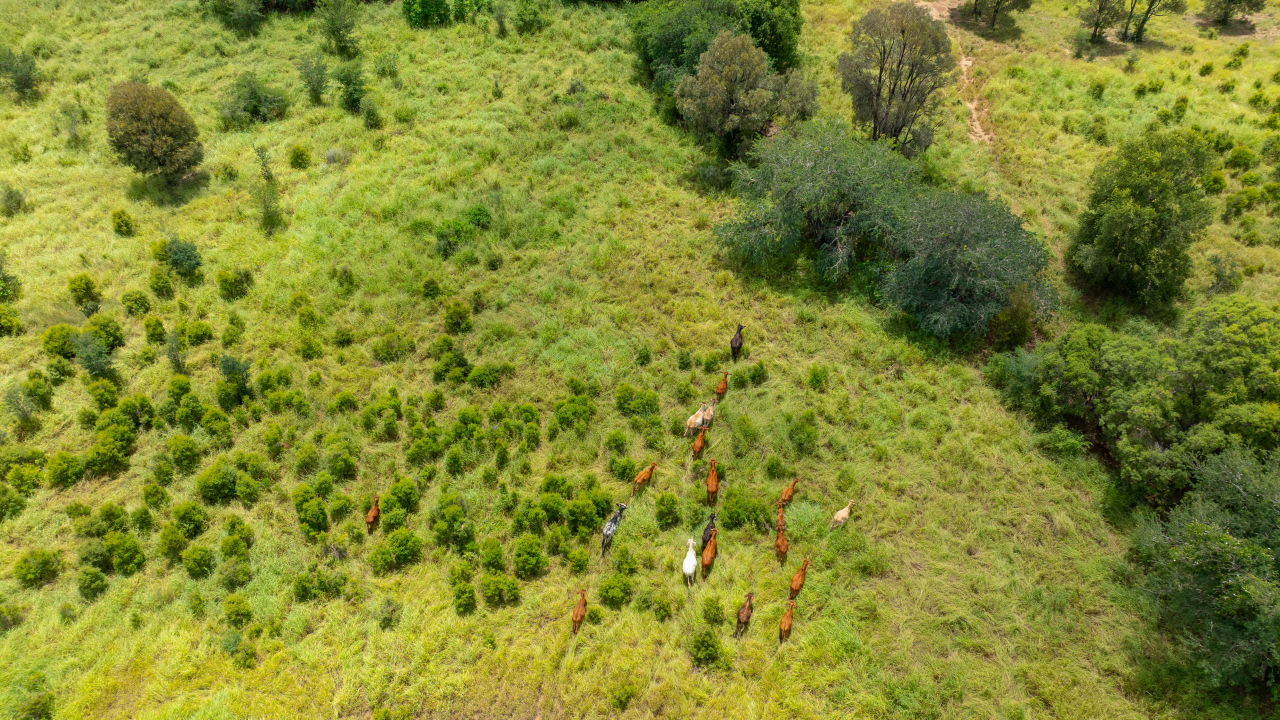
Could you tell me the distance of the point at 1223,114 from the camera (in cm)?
2684

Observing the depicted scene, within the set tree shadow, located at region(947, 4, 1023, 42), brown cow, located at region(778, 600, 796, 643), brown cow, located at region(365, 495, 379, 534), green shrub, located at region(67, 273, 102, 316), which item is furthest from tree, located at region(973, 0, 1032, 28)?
green shrub, located at region(67, 273, 102, 316)

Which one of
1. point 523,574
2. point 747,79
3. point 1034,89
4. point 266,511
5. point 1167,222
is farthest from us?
point 1034,89

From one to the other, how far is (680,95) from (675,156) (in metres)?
3.02

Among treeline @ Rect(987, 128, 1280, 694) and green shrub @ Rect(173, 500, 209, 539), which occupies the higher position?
treeline @ Rect(987, 128, 1280, 694)

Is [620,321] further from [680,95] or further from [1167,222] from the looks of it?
[1167,222]

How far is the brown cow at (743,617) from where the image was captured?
43.8ft

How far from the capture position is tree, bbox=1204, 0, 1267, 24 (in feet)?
110

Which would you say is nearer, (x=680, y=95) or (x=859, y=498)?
(x=859, y=498)

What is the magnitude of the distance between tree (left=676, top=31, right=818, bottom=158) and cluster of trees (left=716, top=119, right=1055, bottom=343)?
2.21m

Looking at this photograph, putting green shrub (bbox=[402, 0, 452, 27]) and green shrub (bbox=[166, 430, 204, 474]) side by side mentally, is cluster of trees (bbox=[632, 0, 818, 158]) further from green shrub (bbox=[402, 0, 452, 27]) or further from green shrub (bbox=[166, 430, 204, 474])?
green shrub (bbox=[166, 430, 204, 474])

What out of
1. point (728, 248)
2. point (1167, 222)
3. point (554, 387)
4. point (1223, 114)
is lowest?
point (554, 387)

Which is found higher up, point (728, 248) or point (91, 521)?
point (728, 248)

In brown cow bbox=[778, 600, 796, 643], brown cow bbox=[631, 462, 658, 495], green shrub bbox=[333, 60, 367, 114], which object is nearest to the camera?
brown cow bbox=[778, 600, 796, 643]

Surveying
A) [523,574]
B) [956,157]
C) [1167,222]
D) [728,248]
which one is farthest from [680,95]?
[523,574]
